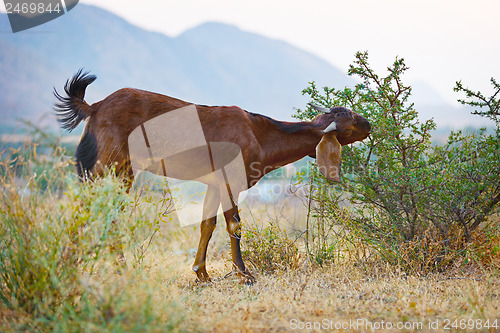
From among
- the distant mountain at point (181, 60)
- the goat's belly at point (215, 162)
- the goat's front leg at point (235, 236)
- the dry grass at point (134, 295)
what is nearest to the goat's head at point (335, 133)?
the goat's belly at point (215, 162)

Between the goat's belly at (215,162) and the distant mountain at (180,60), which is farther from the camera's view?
the distant mountain at (180,60)

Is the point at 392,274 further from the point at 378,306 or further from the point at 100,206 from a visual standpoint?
the point at 100,206

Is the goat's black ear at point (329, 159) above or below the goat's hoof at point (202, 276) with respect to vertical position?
above

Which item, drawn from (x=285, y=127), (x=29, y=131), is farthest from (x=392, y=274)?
(x=29, y=131)

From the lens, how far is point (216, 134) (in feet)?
18.3

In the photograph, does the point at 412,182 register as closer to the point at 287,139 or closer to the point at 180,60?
the point at 287,139

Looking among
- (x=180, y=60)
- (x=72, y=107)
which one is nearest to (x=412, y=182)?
(x=72, y=107)

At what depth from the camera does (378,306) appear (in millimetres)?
4156

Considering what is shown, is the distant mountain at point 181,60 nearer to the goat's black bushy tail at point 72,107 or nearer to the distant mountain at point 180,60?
the distant mountain at point 180,60

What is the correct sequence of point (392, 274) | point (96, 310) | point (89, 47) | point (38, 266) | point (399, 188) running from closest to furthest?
1. point (96, 310)
2. point (38, 266)
3. point (392, 274)
4. point (399, 188)
5. point (89, 47)

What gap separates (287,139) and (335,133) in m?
0.60

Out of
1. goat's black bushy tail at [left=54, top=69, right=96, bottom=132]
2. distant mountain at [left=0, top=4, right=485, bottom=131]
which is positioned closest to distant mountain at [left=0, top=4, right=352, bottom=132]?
distant mountain at [left=0, top=4, right=485, bottom=131]

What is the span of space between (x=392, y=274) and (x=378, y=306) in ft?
3.61

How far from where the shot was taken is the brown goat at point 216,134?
5387mm
